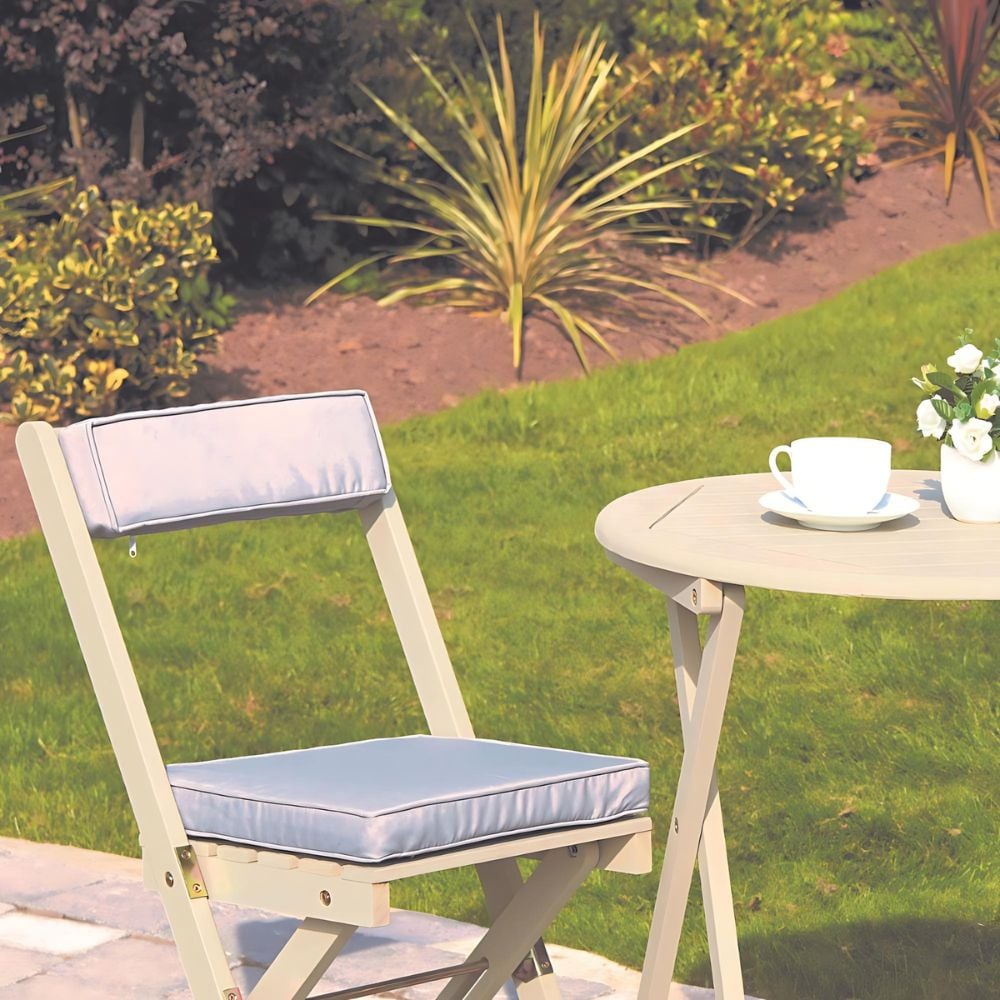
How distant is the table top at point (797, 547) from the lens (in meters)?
2.52

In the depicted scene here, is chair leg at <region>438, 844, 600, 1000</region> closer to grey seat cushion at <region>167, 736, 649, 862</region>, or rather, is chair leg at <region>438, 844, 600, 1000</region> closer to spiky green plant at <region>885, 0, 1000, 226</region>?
grey seat cushion at <region>167, 736, 649, 862</region>

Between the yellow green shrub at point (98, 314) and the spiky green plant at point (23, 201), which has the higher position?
the spiky green plant at point (23, 201)

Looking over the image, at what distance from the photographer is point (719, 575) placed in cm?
264

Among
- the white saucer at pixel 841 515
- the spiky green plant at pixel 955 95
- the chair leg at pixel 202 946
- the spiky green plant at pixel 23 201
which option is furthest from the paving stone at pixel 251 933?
the spiky green plant at pixel 955 95

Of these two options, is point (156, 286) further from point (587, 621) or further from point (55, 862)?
point (55, 862)

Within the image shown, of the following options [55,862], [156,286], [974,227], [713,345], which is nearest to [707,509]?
[55,862]

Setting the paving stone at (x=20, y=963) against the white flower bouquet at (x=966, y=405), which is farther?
the paving stone at (x=20, y=963)

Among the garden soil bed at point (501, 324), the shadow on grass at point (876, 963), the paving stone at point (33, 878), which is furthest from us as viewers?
the garden soil bed at point (501, 324)

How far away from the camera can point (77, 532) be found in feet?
9.37

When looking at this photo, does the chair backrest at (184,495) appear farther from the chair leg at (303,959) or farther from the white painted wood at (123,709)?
the chair leg at (303,959)

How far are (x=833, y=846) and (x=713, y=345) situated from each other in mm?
4176

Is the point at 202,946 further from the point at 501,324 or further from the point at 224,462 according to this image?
the point at 501,324

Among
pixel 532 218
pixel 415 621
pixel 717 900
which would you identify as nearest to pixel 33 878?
pixel 415 621

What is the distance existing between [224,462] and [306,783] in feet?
1.94
